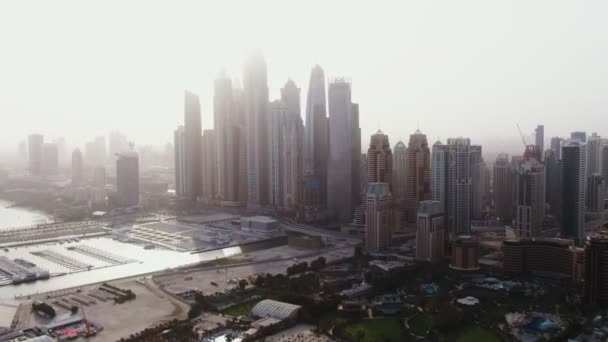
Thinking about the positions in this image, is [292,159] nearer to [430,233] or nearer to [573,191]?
[430,233]

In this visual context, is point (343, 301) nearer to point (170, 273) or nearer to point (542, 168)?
point (170, 273)

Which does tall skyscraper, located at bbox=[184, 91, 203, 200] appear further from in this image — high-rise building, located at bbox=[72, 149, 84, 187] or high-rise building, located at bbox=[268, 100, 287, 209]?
high-rise building, located at bbox=[72, 149, 84, 187]

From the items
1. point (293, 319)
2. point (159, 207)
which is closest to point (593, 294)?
point (293, 319)

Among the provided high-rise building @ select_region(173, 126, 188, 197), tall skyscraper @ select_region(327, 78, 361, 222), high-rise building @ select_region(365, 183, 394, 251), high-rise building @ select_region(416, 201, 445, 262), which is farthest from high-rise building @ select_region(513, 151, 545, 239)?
high-rise building @ select_region(173, 126, 188, 197)

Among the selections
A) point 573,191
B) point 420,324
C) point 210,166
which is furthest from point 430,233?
point 210,166

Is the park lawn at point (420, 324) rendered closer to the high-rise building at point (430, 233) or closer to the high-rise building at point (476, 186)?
the high-rise building at point (430, 233)

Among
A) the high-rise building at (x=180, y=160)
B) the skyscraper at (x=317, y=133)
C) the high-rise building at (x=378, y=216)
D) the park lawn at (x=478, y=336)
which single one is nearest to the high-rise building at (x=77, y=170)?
the high-rise building at (x=180, y=160)
